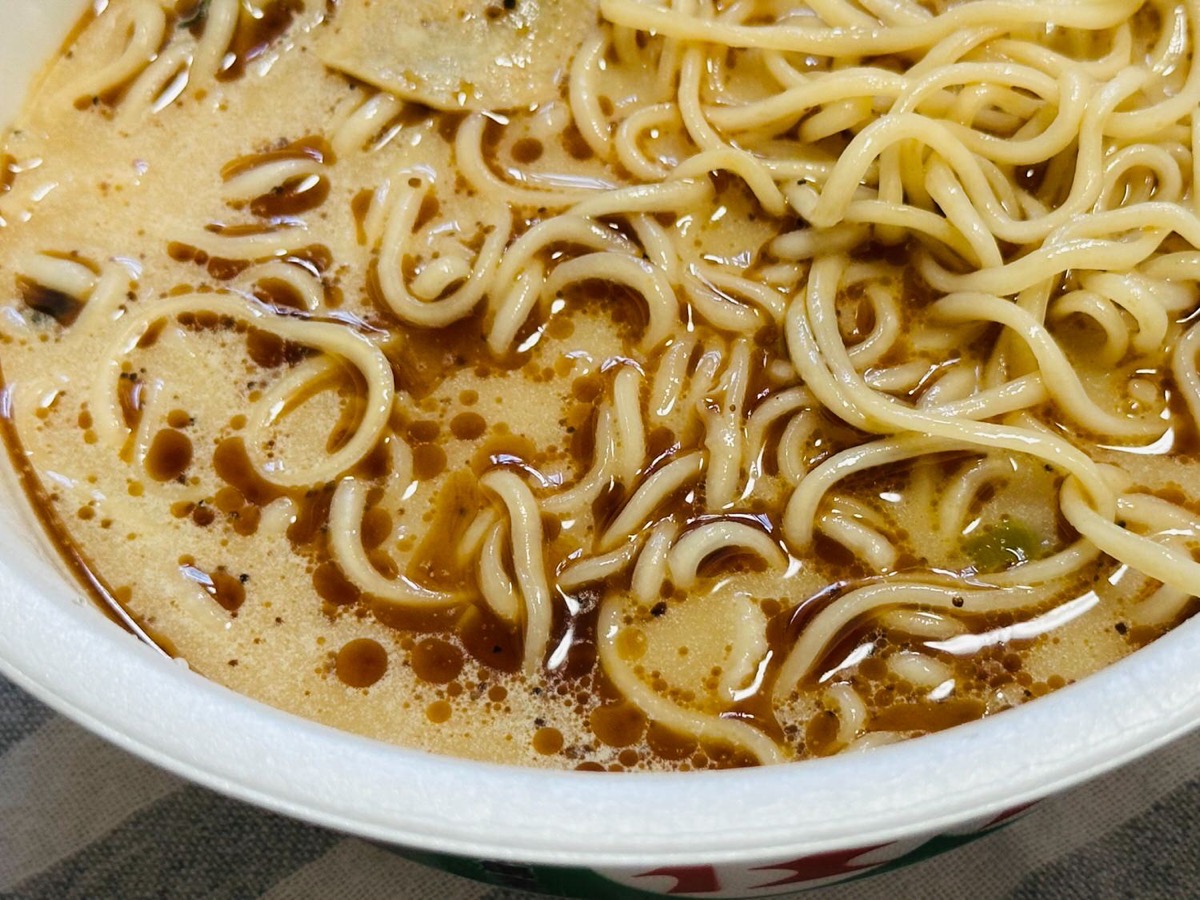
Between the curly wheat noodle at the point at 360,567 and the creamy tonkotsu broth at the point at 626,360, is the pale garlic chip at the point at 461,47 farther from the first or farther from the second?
the curly wheat noodle at the point at 360,567

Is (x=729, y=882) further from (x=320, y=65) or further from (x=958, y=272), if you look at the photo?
(x=320, y=65)

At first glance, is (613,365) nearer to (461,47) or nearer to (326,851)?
(461,47)

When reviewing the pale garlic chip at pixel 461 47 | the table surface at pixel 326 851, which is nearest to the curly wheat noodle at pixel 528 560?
the table surface at pixel 326 851

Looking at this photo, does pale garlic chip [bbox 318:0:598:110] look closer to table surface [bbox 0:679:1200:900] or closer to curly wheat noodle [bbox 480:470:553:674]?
curly wheat noodle [bbox 480:470:553:674]

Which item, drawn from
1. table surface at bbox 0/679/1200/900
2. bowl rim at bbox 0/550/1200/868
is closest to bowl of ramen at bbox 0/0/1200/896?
bowl rim at bbox 0/550/1200/868

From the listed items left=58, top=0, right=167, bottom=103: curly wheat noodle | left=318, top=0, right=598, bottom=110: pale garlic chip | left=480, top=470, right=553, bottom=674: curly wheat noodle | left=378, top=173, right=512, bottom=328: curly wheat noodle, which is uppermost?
left=58, top=0, right=167, bottom=103: curly wheat noodle

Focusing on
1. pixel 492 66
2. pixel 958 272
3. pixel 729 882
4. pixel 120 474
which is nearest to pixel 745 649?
pixel 729 882
